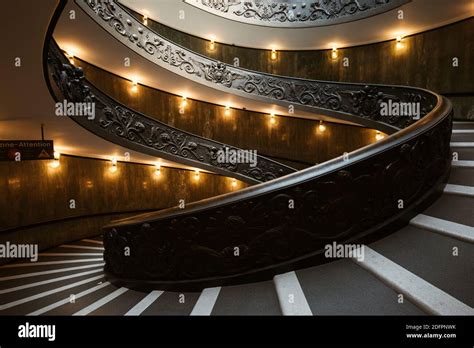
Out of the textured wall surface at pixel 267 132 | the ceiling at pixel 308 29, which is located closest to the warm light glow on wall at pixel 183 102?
the textured wall surface at pixel 267 132

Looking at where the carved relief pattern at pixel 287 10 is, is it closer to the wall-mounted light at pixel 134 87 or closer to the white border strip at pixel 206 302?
the wall-mounted light at pixel 134 87

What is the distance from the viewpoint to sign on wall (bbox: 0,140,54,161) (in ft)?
16.9

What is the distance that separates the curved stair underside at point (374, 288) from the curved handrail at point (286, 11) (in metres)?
8.29

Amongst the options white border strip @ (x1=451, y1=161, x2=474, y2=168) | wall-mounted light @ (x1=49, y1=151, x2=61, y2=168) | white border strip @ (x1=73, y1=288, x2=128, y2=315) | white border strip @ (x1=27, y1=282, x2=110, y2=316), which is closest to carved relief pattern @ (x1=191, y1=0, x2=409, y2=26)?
wall-mounted light @ (x1=49, y1=151, x2=61, y2=168)

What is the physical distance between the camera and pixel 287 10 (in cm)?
1074

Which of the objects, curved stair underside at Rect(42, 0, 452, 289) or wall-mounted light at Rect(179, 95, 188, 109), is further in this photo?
wall-mounted light at Rect(179, 95, 188, 109)

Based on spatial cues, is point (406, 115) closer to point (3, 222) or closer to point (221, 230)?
point (221, 230)

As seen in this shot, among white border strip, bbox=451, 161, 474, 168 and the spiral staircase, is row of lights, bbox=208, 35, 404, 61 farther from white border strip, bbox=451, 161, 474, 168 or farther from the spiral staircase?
white border strip, bbox=451, 161, 474, 168

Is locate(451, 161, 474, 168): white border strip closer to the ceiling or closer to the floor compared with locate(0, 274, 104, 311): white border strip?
closer to the ceiling

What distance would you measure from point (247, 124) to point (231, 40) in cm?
367

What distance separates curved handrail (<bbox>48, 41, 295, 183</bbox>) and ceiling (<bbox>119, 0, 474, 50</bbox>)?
4771 mm

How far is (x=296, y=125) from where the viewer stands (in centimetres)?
1127

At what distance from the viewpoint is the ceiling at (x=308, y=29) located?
8.35 meters

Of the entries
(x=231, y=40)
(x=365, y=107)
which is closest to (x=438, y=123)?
(x=365, y=107)
